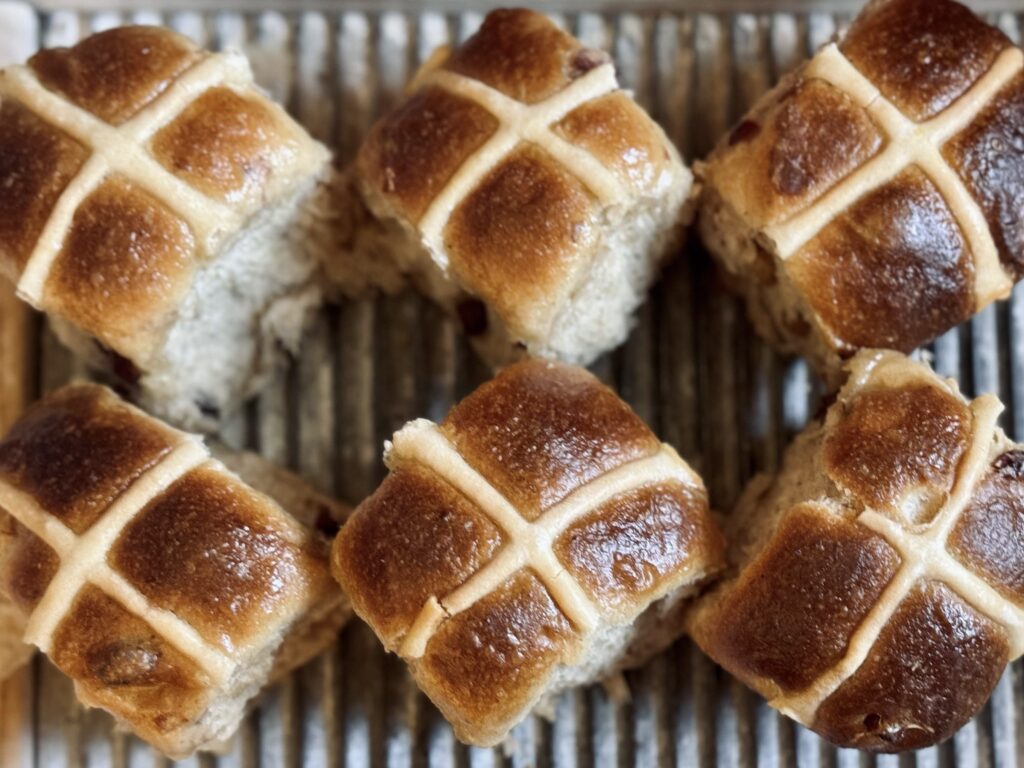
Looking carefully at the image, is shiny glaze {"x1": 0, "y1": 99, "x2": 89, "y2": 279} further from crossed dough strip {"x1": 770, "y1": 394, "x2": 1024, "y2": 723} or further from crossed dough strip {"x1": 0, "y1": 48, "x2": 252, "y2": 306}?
crossed dough strip {"x1": 770, "y1": 394, "x2": 1024, "y2": 723}

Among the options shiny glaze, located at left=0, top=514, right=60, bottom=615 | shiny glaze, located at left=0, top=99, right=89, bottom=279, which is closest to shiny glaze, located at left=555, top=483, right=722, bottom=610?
shiny glaze, located at left=0, top=514, right=60, bottom=615

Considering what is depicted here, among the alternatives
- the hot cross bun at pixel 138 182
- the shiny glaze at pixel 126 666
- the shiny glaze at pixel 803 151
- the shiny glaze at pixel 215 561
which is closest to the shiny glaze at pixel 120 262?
the hot cross bun at pixel 138 182

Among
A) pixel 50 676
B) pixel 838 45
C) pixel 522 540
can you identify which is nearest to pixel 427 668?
pixel 522 540

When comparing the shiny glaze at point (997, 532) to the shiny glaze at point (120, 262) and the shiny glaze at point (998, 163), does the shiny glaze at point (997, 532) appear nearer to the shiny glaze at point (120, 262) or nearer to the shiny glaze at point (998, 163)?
the shiny glaze at point (998, 163)

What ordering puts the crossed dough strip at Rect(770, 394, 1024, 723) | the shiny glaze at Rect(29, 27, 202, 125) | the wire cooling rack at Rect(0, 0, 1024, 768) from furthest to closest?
the wire cooling rack at Rect(0, 0, 1024, 768)
the shiny glaze at Rect(29, 27, 202, 125)
the crossed dough strip at Rect(770, 394, 1024, 723)

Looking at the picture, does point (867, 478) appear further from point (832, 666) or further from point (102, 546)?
point (102, 546)

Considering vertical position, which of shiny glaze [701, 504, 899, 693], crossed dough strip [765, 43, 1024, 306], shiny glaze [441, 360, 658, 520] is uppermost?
crossed dough strip [765, 43, 1024, 306]
